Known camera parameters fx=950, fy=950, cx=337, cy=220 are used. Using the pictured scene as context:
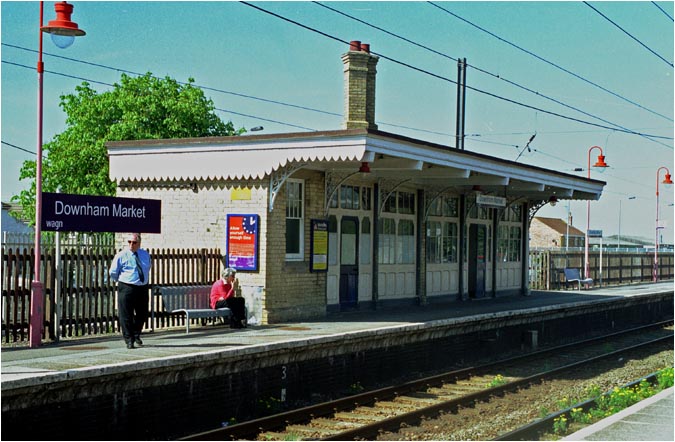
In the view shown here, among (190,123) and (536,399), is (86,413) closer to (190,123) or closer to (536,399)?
(536,399)

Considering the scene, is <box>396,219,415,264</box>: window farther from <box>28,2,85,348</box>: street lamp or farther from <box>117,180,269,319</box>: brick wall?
<box>28,2,85,348</box>: street lamp

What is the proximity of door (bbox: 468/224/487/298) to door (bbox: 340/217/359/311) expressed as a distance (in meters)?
6.16

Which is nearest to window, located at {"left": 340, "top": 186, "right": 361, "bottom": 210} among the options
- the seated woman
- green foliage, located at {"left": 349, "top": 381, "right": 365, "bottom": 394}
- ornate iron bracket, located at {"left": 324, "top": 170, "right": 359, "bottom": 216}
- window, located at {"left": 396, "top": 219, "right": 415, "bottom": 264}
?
ornate iron bracket, located at {"left": 324, "top": 170, "right": 359, "bottom": 216}

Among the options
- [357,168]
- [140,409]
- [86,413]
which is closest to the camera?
[86,413]

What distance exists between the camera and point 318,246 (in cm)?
1759

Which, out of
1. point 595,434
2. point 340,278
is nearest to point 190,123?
point 340,278

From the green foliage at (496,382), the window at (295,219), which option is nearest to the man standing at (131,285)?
the window at (295,219)

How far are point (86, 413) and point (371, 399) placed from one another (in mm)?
4741

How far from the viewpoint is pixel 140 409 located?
34.1ft

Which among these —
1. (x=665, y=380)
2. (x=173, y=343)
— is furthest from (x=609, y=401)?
(x=173, y=343)

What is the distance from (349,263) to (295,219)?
2.30 meters

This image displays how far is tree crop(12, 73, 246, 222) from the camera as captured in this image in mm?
36469

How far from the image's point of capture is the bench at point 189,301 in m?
15.0

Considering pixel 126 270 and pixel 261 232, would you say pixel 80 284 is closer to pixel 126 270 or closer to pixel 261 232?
pixel 126 270
